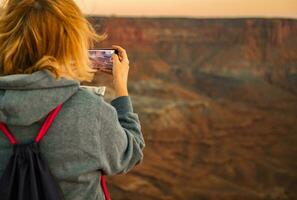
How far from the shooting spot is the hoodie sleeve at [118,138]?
1.01 metres

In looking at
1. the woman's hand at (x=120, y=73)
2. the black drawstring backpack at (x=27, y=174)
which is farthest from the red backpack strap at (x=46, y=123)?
the woman's hand at (x=120, y=73)

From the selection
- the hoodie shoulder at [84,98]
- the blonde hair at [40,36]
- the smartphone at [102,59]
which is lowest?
the hoodie shoulder at [84,98]

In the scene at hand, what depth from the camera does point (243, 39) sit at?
293 cm

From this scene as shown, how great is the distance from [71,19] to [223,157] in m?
2.08

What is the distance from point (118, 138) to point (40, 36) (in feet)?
0.88

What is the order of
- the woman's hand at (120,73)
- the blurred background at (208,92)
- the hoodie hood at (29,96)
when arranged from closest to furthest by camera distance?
1. the hoodie hood at (29,96)
2. the woman's hand at (120,73)
3. the blurred background at (208,92)

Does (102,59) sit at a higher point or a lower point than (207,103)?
higher

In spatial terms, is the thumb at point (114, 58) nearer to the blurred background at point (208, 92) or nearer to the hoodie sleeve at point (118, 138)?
the hoodie sleeve at point (118, 138)

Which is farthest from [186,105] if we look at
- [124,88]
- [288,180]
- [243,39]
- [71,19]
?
[71,19]

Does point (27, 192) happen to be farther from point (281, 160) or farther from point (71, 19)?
point (281, 160)

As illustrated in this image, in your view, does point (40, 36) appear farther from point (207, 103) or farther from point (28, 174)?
point (207, 103)

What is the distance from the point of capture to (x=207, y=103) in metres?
2.94

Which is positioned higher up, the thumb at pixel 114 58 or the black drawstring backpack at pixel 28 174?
the thumb at pixel 114 58

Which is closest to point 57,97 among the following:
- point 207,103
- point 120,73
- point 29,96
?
point 29,96
